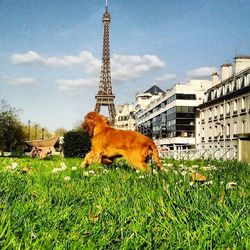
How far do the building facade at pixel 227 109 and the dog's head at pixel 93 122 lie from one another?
3654cm

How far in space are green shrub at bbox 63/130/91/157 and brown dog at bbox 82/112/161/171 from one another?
17916 mm

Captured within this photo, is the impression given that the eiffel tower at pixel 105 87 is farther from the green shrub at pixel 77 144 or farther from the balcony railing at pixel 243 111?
Result: the green shrub at pixel 77 144

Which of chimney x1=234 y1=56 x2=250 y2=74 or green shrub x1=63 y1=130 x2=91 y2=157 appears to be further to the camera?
chimney x1=234 y1=56 x2=250 y2=74

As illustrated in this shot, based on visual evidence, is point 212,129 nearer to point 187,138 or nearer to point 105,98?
point 187,138

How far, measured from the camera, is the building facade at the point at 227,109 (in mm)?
48781

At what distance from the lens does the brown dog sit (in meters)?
7.48

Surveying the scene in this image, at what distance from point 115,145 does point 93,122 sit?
115cm

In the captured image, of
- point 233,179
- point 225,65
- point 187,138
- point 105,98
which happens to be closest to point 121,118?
point 105,98

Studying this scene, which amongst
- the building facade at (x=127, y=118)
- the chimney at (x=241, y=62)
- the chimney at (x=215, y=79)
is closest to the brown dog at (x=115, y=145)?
the chimney at (x=241, y=62)

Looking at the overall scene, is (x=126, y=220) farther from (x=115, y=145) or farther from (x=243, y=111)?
(x=243, y=111)

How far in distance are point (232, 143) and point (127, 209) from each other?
4950 cm

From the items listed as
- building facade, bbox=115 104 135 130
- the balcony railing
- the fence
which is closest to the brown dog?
the fence

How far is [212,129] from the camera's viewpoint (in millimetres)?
59469

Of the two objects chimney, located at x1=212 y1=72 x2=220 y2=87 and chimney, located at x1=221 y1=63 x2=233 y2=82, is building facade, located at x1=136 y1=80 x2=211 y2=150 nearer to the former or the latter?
chimney, located at x1=212 y1=72 x2=220 y2=87
